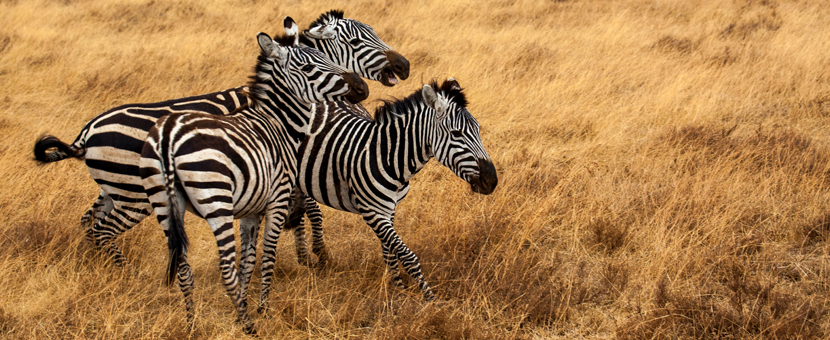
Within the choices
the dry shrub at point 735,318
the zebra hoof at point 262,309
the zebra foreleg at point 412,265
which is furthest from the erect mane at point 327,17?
the dry shrub at point 735,318

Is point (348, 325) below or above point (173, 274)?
below

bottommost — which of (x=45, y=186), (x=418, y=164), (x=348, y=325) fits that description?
(x=45, y=186)

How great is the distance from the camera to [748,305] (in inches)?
153

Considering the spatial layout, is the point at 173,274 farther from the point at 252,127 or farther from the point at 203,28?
the point at 203,28

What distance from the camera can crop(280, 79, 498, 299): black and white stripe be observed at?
13.5ft

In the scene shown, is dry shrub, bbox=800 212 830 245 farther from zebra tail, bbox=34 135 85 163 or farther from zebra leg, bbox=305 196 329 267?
zebra tail, bbox=34 135 85 163

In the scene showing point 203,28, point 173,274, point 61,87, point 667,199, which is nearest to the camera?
point 173,274

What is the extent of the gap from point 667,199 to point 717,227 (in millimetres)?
608

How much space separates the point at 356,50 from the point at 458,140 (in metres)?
2.68

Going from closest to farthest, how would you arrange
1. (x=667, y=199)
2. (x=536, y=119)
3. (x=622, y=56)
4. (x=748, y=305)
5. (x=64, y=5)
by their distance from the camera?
(x=748, y=305), (x=667, y=199), (x=536, y=119), (x=622, y=56), (x=64, y=5)

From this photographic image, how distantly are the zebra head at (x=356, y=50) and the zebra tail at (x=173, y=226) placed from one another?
324 centimetres

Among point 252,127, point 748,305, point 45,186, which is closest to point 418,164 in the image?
point 252,127

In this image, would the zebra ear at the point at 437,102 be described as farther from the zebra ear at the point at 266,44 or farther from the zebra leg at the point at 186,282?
the zebra leg at the point at 186,282

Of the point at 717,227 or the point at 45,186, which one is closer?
the point at 717,227
